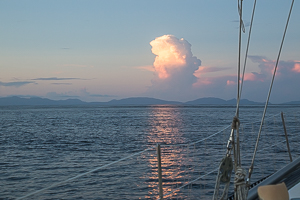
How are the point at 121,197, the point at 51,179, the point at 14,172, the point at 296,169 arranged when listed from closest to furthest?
the point at 296,169, the point at 121,197, the point at 51,179, the point at 14,172

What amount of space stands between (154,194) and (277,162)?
7330mm

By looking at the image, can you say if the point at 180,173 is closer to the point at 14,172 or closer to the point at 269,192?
the point at 14,172

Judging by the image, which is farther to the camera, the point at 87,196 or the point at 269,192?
the point at 87,196

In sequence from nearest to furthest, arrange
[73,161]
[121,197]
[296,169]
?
[296,169]
[121,197]
[73,161]

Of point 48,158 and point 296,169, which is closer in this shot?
point 296,169

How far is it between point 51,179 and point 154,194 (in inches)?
196

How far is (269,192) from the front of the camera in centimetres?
418

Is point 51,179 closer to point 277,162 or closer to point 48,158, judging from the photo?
point 48,158

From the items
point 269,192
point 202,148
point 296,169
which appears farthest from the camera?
point 202,148

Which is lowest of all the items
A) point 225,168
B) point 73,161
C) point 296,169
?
point 73,161

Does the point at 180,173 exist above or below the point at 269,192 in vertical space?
below

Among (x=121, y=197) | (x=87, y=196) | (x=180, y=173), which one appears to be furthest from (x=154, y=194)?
(x=180, y=173)

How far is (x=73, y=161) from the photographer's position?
769 inches

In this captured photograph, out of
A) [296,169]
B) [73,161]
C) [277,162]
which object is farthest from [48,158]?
[296,169]
